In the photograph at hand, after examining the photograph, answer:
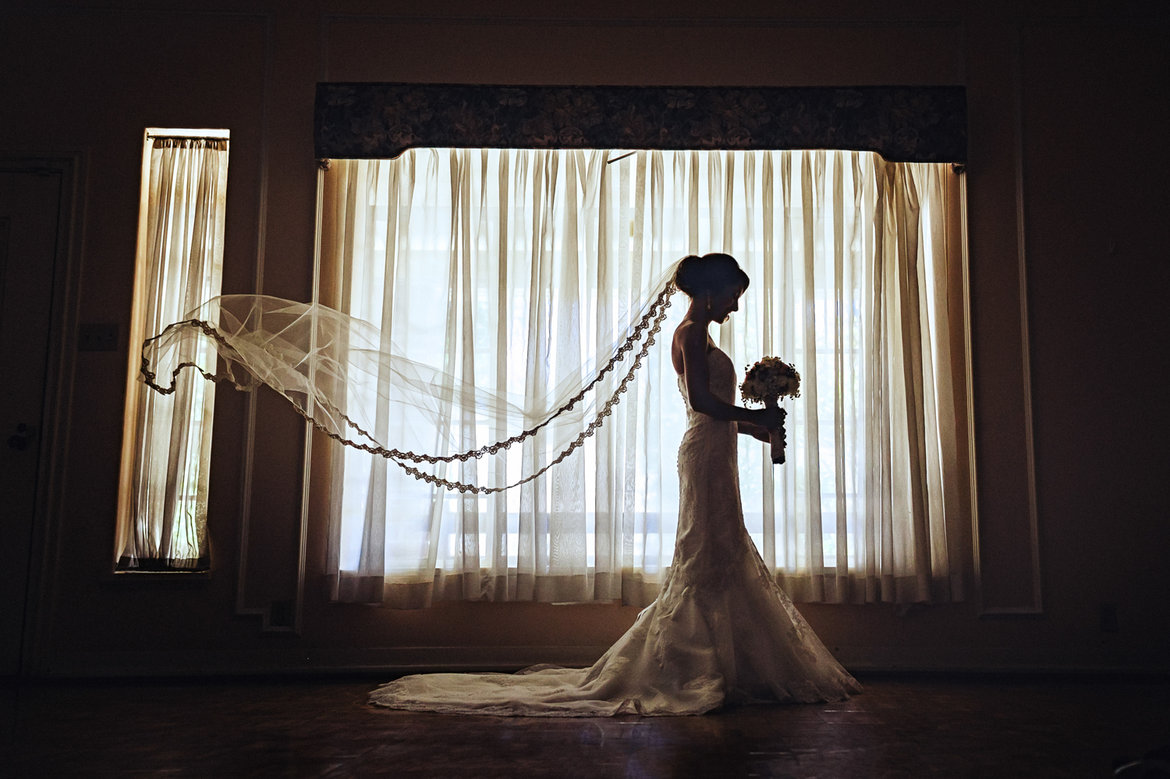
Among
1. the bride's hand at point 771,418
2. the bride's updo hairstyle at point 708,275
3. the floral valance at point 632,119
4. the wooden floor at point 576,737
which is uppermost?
the floral valance at point 632,119

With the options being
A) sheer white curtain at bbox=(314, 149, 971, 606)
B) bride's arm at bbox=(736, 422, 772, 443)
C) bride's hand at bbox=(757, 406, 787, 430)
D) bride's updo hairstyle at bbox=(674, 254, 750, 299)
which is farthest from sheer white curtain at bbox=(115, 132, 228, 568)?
bride's hand at bbox=(757, 406, 787, 430)

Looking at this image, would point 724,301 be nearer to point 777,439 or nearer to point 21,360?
point 777,439

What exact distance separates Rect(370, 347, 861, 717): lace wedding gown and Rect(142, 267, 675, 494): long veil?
51 cm

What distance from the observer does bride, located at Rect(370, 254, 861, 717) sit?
10.8ft

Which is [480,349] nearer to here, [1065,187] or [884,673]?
[884,673]

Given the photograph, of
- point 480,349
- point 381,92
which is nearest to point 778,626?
point 480,349

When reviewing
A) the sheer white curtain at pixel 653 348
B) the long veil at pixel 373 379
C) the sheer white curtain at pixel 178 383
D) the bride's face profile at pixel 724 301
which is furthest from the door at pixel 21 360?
the bride's face profile at pixel 724 301

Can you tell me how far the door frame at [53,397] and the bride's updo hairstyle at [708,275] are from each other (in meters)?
3.08

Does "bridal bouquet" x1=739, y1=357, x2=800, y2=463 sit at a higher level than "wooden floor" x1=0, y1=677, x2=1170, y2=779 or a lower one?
higher

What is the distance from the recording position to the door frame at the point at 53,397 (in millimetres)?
4141

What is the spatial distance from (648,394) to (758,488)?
741mm

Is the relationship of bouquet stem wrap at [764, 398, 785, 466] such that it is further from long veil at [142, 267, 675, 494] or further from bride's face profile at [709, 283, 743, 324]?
Answer: long veil at [142, 267, 675, 494]

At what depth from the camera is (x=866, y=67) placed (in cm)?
454

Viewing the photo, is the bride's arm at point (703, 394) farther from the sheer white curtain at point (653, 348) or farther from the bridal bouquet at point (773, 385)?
the sheer white curtain at point (653, 348)
